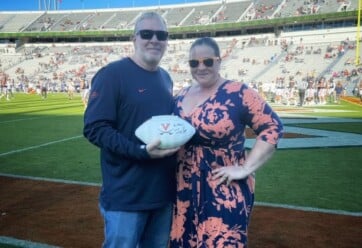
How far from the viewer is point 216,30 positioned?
167ft

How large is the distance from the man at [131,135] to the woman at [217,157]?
17 centimetres

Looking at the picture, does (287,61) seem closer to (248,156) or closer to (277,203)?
(277,203)

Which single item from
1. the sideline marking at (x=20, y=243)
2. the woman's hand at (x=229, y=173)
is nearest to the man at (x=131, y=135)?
the woman's hand at (x=229, y=173)

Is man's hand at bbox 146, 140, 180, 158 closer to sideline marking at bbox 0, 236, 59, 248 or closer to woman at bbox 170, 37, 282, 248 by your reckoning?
woman at bbox 170, 37, 282, 248

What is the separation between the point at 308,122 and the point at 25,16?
62593mm

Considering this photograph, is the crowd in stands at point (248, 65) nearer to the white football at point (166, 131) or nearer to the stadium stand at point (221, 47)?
the stadium stand at point (221, 47)

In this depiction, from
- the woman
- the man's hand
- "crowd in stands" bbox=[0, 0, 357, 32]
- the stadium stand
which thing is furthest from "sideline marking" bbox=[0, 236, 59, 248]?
Answer: "crowd in stands" bbox=[0, 0, 357, 32]

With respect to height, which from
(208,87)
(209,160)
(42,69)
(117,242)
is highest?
(208,87)

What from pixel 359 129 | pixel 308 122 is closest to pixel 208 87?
pixel 359 129

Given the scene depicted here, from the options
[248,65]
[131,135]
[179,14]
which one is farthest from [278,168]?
[179,14]

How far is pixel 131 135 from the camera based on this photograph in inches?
102

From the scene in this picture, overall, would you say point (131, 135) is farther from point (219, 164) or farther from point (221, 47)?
point (221, 47)

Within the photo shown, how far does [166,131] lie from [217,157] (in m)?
0.44

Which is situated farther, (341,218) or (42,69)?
(42,69)
